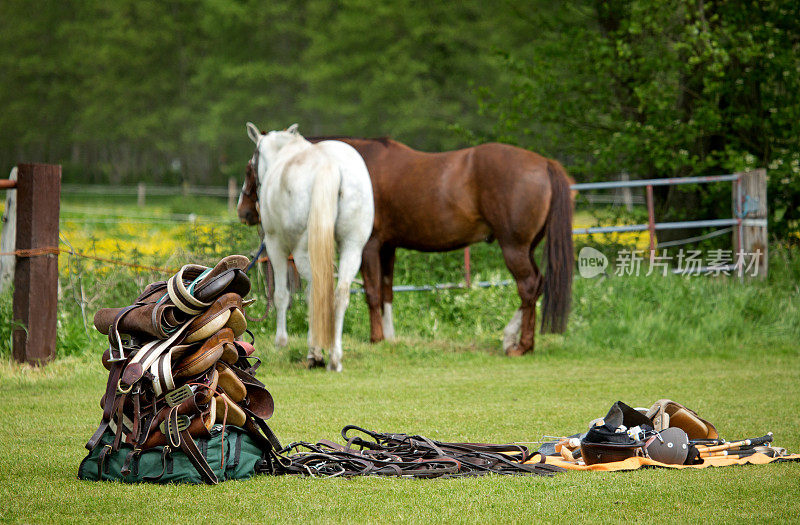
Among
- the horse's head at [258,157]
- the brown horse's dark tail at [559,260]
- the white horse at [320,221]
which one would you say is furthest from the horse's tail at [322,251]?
the brown horse's dark tail at [559,260]

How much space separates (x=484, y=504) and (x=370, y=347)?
540 cm

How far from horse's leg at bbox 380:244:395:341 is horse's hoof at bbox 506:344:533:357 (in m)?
1.30

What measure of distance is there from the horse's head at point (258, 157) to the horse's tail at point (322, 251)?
3.88 feet

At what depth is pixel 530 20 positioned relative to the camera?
13.7m

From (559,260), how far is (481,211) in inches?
36.0

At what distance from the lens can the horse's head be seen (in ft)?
28.2

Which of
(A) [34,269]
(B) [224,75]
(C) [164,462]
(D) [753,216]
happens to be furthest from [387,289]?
(B) [224,75]

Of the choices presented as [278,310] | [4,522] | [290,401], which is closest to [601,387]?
[290,401]

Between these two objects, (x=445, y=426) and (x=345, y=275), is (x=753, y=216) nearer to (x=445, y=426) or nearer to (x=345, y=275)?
(x=345, y=275)

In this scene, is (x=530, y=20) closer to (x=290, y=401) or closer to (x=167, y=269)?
(x=167, y=269)

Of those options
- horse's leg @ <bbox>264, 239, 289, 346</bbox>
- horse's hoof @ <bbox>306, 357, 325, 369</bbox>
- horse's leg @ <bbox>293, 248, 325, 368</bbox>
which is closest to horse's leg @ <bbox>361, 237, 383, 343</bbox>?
horse's leg @ <bbox>264, 239, 289, 346</bbox>

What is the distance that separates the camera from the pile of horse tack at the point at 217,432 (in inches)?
149

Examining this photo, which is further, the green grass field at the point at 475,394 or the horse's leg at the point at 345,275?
the horse's leg at the point at 345,275

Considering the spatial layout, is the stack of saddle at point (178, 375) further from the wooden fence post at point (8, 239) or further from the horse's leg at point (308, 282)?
the wooden fence post at point (8, 239)
